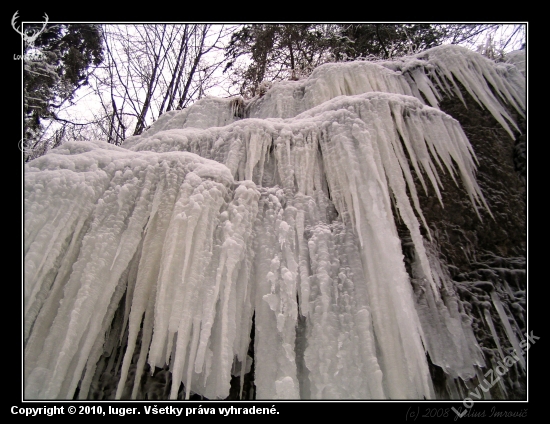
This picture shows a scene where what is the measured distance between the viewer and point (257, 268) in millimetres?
2219

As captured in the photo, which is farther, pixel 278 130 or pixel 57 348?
pixel 278 130

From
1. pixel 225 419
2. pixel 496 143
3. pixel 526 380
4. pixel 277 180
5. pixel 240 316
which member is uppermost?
pixel 496 143

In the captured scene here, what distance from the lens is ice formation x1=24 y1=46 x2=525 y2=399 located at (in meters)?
1.83

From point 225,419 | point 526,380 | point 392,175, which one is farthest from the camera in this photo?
point 392,175

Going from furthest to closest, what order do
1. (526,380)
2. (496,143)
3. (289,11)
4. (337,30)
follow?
(337,30)
(496,143)
(289,11)
(526,380)

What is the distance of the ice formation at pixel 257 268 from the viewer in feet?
6.00

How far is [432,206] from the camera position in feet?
8.75

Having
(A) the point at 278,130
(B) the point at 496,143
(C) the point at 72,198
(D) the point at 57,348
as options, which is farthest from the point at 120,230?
(B) the point at 496,143

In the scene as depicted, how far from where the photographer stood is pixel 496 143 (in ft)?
9.76

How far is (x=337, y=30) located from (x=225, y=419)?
7.07m

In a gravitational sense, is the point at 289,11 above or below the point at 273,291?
above

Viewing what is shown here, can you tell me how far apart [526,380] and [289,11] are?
105 inches

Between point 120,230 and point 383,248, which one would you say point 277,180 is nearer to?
point 383,248

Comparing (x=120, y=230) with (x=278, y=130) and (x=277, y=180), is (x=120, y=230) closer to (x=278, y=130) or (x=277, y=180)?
(x=277, y=180)
